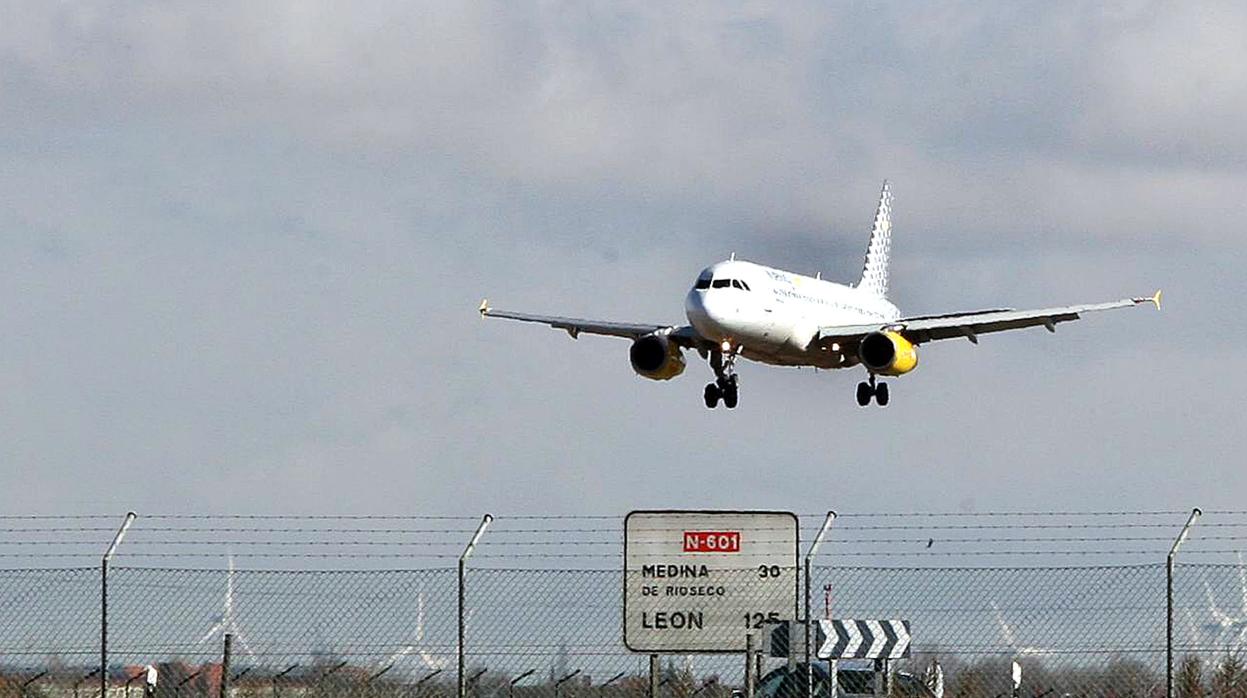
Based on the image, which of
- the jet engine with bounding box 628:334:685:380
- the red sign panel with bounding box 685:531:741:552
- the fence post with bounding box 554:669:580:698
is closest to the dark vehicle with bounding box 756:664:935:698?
the fence post with bounding box 554:669:580:698

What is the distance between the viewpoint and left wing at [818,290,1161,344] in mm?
56875

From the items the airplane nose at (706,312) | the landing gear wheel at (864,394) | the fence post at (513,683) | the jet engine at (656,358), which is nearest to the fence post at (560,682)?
the fence post at (513,683)

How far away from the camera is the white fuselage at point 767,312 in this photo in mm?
52312

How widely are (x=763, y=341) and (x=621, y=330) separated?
24.8 ft

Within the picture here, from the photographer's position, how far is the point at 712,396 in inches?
2160

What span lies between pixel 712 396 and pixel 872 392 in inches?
253

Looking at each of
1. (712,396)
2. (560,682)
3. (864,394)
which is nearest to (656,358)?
(712,396)

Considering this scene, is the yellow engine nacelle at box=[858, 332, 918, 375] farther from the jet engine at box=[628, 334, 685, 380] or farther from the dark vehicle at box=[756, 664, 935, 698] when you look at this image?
the dark vehicle at box=[756, 664, 935, 698]

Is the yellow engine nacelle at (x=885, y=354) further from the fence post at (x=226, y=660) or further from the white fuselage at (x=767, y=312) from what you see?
the fence post at (x=226, y=660)

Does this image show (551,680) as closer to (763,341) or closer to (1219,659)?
(1219,659)

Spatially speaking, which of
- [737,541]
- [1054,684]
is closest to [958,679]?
[1054,684]

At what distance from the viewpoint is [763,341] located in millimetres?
54000

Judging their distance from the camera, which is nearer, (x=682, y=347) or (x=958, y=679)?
(x=958, y=679)

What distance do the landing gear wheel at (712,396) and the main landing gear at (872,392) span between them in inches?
238
